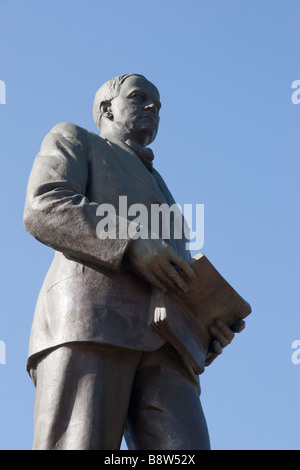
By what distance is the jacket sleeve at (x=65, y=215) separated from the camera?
716 centimetres

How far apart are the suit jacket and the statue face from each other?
0.90 metres

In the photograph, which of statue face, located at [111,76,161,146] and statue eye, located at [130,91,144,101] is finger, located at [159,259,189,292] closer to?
statue face, located at [111,76,161,146]

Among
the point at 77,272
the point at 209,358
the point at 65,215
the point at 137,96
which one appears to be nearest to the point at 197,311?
the point at 209,358

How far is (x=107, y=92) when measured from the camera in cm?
879

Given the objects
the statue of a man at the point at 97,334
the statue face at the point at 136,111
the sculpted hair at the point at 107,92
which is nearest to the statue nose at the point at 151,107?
the statue face at the point at 136,111

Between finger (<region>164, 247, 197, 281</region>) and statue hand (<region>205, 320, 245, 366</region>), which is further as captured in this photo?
statue hand (<region>205, 320, 245, 366</region>)

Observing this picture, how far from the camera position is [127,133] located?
8.55 meters

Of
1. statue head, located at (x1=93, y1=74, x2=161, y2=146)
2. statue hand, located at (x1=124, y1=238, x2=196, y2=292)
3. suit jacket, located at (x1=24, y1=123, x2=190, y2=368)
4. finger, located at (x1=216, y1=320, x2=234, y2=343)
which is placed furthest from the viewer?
statue head, located at (x1=93, y1=74, x2=161, y2=146)

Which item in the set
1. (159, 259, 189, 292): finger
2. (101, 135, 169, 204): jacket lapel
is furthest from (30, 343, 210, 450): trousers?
(101, 135, 169, 204): jacket lapel

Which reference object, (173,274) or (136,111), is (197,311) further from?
(136,111)

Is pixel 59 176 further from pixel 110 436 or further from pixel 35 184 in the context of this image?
pixel 110 436

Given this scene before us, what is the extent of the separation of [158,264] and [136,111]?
6.14 feet

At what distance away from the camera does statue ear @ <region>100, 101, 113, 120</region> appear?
873cm

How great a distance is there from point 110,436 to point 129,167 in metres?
2.22
